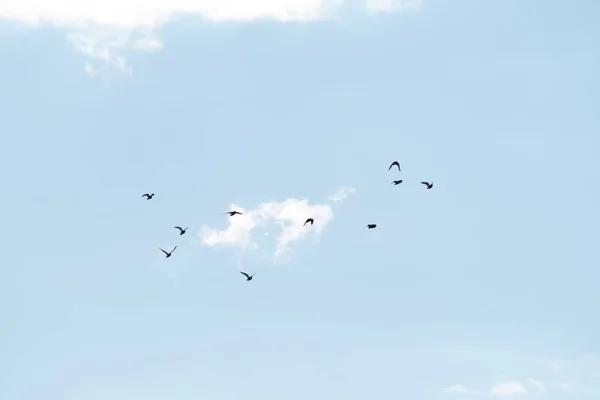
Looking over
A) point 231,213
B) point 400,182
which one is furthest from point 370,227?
point 231,213

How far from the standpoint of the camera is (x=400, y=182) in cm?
16838

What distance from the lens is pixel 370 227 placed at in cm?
16900

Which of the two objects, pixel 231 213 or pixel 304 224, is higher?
pixel 231 213

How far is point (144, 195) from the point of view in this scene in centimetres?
18638

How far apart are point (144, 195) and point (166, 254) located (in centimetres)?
1113

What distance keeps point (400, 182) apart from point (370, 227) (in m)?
8.60

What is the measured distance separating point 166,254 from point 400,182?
1748 inches

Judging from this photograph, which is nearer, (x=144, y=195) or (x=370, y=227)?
(x=370, y=227)

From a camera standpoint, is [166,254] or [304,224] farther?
[166,254]

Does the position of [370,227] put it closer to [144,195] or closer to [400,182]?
[400,182]

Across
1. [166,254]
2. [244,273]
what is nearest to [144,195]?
[166,254]

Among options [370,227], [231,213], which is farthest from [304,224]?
[231,213]

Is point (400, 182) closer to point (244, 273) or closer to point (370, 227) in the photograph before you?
point (370, 227)

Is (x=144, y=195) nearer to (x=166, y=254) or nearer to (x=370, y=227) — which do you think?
(x=166, y=254)
